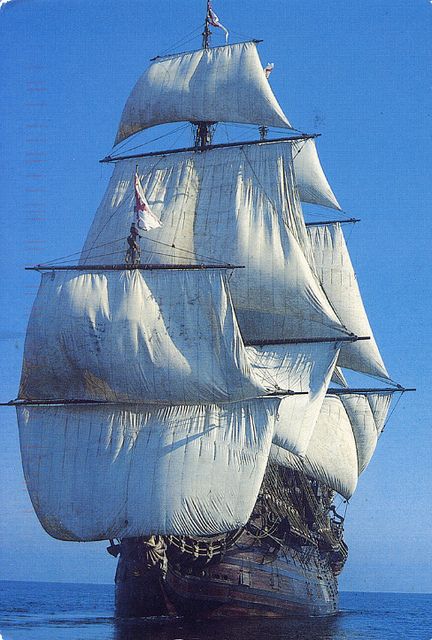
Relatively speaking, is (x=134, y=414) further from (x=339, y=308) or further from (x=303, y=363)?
(x=339, y=308)

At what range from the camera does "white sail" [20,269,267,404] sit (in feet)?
128

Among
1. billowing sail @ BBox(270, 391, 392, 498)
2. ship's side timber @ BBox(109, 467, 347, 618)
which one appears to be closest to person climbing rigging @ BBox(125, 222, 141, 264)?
billowing sail @ BBox(270, 391, 392, 498)

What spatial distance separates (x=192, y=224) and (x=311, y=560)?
15.6m

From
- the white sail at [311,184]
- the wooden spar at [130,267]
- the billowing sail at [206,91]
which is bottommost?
the wooden spar at [130,267]

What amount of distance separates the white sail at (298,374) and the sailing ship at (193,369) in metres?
0.07

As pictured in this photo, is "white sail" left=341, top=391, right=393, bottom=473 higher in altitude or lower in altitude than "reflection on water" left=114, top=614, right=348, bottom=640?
higher

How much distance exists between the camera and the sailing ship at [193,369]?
38875 mm

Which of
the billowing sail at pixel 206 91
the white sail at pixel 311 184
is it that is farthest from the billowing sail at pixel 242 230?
the white sail at pixel 311 184

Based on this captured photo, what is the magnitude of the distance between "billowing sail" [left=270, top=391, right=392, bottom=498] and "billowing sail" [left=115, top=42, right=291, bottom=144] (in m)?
14.0

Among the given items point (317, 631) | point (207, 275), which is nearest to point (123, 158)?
point (207, 275)

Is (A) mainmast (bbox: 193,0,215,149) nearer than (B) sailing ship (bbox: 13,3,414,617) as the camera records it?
No

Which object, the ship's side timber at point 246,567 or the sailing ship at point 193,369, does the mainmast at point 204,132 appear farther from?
the ship's side timber at point 246,567

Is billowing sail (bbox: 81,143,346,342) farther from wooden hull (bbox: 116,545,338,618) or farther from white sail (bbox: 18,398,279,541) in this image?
wooden hull (bbox: 116,545,338,618)

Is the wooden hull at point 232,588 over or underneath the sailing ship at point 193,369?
underneath
